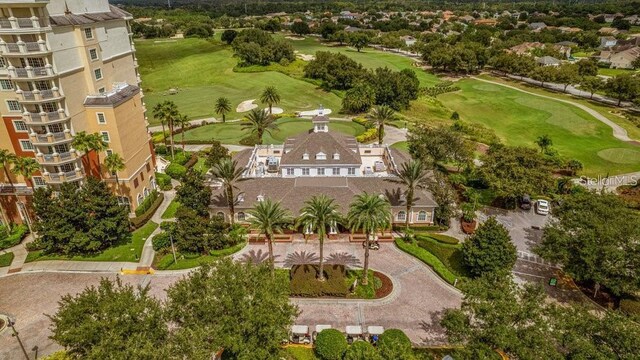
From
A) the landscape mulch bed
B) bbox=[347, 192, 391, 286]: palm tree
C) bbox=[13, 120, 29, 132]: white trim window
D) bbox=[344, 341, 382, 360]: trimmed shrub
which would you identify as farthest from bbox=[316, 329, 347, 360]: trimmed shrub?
bbox=[13, 120, 29, 132]: white trim window

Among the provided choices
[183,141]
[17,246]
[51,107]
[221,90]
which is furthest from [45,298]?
[221,90]

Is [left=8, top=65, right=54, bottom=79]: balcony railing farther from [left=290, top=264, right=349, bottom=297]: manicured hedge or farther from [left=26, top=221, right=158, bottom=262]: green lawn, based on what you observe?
[left=290, top=264, right=349, bottom=297]: manicured hedge

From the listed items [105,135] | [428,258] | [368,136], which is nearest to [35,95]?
[105,135]

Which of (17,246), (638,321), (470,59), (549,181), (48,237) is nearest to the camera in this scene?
(638,321)

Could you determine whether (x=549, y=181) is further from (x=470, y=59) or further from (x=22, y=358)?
(x=470, y=59)

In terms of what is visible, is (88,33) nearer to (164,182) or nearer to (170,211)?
(164,182)

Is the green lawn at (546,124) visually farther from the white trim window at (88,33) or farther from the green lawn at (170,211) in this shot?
the white trim window at (88,33)
